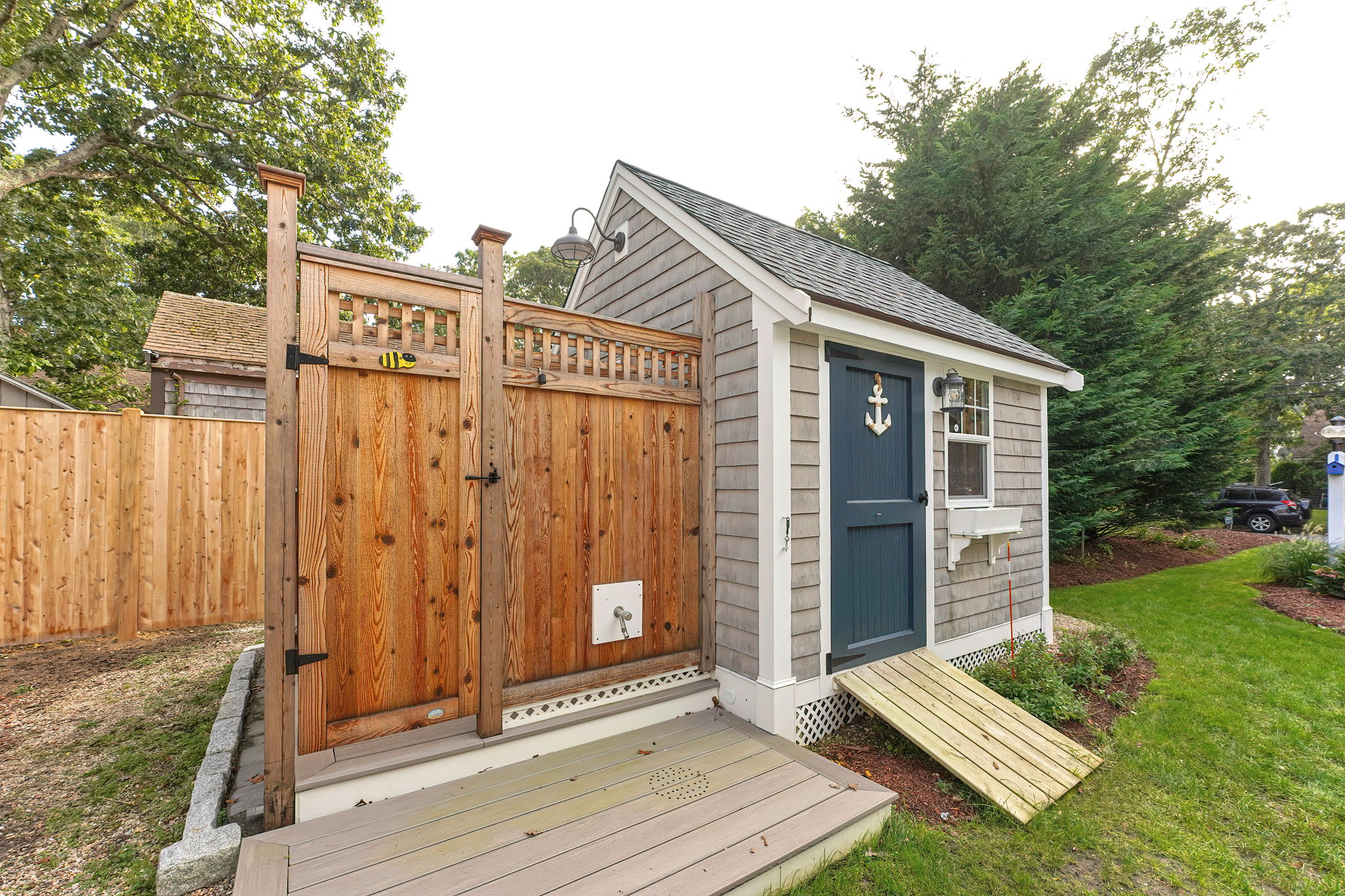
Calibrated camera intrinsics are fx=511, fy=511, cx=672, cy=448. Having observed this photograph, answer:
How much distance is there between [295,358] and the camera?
2.11 m

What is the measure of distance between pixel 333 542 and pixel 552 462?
105 cm

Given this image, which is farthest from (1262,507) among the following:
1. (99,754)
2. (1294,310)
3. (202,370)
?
(202,370)

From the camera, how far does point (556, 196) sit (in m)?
12.0

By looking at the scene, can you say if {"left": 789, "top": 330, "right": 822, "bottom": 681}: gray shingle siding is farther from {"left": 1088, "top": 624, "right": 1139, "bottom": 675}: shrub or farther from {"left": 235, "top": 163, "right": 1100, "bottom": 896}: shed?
{"left": 1088, "top": 624, "right": 1139, "bottom": 675}: shrub

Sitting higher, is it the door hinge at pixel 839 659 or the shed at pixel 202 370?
the shed at pixel 202 370

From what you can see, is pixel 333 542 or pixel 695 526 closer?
pixel 333 542

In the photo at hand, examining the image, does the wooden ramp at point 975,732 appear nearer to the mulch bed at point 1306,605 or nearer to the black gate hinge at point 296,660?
the black gate hinge at point 296,660

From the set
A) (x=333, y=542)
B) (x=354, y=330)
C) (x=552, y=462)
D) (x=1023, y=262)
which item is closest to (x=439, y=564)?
(x=333, y=542)

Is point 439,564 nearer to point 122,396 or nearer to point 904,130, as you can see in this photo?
point 904,130

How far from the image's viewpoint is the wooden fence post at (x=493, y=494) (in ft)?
8.04

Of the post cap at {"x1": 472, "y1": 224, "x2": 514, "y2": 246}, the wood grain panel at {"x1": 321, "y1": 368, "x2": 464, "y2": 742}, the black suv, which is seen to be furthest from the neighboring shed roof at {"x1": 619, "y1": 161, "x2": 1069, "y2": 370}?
the black suv

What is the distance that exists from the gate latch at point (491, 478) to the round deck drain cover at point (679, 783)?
5.22ft

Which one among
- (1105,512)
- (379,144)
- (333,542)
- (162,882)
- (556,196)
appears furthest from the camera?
(556,196)

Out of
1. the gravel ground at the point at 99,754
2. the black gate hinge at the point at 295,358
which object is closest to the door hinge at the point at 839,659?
the gravel ground at the point at 99,754
